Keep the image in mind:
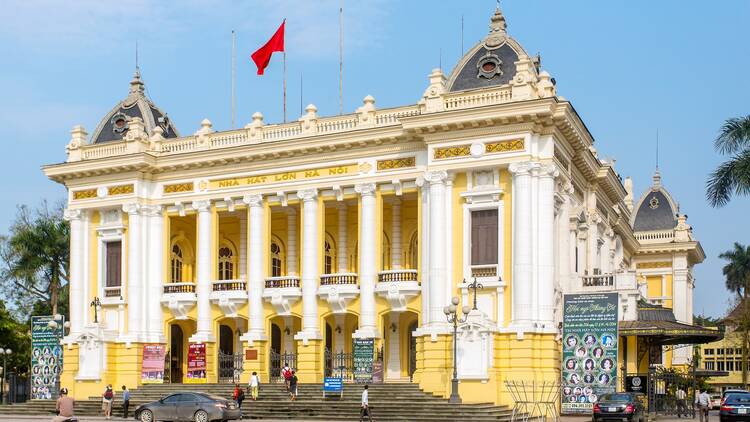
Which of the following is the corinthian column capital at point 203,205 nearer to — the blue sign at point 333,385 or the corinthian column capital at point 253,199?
the corinthian column capital at point 253,199

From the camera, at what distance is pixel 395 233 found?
150 feet

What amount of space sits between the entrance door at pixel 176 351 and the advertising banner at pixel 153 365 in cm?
332

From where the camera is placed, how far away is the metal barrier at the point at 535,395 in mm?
35938

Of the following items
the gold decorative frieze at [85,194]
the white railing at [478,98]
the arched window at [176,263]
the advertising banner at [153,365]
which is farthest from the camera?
the arched window at [176,263]

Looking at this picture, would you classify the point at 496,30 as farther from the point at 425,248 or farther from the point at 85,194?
the point at 85,194

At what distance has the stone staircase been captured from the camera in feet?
115

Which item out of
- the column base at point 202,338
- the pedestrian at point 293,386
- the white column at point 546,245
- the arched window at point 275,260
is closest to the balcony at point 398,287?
the pedestrian at point 293,386

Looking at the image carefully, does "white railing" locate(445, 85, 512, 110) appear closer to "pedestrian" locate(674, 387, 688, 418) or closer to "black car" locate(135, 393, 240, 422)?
"black car" locate(135, 393, 240, 422)

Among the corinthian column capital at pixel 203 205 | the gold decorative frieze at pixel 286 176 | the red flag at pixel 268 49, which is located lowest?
the corinthian column capital at pixel 203 205

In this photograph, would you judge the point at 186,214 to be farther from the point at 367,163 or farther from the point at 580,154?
the point at 580,154

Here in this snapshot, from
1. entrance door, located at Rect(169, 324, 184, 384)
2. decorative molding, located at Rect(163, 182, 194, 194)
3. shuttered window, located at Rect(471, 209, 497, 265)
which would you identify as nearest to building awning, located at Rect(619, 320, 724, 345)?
shuttered window, located at Rect(471, 209, 497, 265)

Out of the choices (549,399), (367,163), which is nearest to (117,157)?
(367,163)

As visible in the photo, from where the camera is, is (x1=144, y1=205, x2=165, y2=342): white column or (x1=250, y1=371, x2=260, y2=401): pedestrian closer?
(x1=250, y1=371, x2=260, y2=401): pedestrian

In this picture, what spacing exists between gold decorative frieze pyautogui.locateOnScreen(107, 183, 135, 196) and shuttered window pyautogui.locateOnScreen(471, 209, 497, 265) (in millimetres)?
16344
